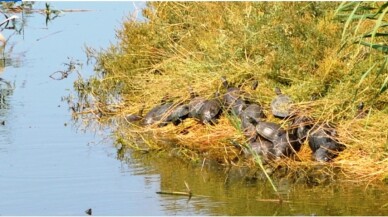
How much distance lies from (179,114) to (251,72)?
1068 millimetres

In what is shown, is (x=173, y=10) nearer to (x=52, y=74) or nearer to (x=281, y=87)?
(x=52, y=74)

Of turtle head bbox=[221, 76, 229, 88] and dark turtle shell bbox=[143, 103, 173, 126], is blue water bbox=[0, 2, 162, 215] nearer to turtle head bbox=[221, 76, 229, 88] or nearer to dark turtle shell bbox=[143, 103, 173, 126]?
dark turtle shell bbox=[143, 103, 173, 126]

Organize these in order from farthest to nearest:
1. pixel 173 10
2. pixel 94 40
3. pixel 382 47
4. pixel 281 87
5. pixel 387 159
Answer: pixel 94 40, pixel 173 10, pixel 281 87, pixel 387 159, pixel 382 47

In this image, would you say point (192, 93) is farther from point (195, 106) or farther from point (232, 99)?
point (232, 99)

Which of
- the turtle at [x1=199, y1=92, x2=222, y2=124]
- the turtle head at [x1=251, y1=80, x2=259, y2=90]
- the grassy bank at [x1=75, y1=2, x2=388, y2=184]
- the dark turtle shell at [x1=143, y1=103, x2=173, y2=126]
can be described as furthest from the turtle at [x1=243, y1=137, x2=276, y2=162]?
the dark turtle shell at [x1=143, y1=103, x2=173, y2=126]

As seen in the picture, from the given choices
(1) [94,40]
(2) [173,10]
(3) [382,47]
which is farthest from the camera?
(1) [94,40]

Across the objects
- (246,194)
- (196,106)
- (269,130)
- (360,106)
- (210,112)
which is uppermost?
(196,106)

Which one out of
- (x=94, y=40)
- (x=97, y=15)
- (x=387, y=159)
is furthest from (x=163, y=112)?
(x=97, y=15)

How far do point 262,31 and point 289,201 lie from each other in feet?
14.4

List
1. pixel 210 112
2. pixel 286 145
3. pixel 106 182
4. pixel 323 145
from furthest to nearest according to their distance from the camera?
pixel 210 112
pixel 286 145
pixel 323 145
pixel 106 182

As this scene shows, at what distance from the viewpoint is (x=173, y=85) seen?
14.4 m

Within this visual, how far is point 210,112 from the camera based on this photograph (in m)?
13.1

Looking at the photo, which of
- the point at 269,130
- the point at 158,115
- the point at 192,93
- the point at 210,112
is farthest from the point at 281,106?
the point at 158,115

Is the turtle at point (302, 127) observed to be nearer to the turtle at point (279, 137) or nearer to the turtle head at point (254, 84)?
the turtle at point (279, 137)
